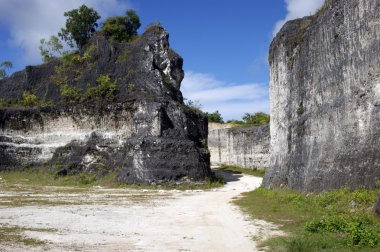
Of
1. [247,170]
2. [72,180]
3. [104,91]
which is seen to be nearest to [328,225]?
[72,180]

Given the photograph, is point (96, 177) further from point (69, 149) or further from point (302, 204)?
point (302, 204)

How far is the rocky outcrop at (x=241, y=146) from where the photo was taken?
4228 centimetres

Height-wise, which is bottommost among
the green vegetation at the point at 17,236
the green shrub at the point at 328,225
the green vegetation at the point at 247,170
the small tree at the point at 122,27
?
the green vegetation at the point at 17,236

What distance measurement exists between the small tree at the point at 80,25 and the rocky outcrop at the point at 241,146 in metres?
19.9

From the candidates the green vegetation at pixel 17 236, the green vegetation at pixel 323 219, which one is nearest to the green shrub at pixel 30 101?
the green vegetation at pixel 323 219

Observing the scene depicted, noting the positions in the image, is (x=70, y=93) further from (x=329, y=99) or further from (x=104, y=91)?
(x=329, y=99)

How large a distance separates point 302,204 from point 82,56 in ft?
107

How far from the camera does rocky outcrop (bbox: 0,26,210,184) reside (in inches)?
1191

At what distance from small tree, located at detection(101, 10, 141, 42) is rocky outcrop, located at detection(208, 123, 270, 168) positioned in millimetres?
15956

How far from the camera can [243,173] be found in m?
42.1

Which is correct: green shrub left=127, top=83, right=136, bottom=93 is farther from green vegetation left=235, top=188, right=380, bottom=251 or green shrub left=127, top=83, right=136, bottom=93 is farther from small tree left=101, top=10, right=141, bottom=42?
green vegetation left=235, top=188, right=380, bottom=251

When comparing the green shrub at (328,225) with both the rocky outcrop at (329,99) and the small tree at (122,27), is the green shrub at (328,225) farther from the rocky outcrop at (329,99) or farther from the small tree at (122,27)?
the small tree at (122,27)

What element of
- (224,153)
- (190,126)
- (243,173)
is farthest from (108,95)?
(224,153)

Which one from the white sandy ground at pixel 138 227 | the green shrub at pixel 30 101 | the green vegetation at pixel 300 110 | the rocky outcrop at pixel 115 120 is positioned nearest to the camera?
the white sandy ground at pixel 138 227
